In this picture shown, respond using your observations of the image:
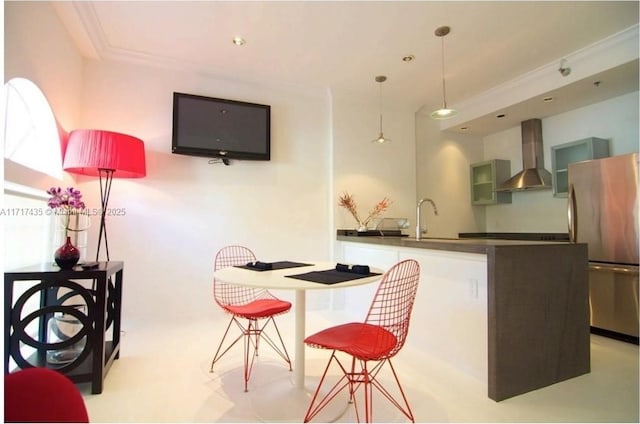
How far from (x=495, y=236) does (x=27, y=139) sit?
18.7ft

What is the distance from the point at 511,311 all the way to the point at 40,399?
220 cm

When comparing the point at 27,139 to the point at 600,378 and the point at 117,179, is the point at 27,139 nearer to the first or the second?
the point at 117,179

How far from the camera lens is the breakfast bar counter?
1.95 meters

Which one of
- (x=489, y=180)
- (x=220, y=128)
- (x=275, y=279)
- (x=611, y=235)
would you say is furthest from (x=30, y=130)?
(x=489, y=180)

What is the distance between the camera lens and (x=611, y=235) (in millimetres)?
2947

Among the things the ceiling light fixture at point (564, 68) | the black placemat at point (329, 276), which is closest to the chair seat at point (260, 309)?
the black placemat at point (329, 276)

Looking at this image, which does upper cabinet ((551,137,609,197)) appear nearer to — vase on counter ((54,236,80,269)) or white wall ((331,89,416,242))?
white wall ((331,89,416,242))

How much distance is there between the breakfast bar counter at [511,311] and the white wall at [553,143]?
89.9 inches

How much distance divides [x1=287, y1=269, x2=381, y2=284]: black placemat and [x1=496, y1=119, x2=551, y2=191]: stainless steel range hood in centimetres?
331

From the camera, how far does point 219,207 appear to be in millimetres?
3619

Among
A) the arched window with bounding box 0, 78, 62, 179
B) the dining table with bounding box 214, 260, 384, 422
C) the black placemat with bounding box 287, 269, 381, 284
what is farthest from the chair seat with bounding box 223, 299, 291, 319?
the arched window with bounding box 0, 78, 62, 179

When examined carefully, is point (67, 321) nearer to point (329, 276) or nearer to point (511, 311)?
point (329, 276)

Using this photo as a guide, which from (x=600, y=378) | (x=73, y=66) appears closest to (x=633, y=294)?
(x=600, y=378)

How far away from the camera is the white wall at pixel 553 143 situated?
3.57 metres
